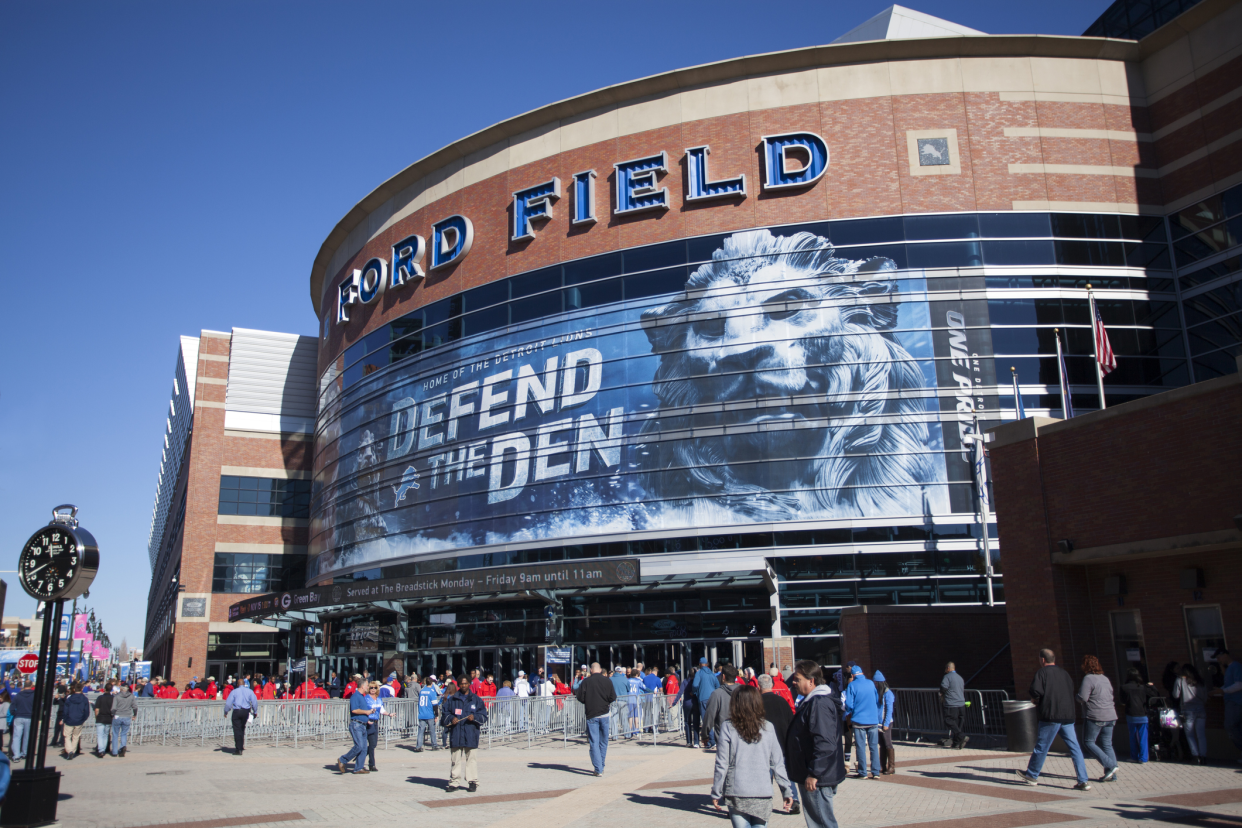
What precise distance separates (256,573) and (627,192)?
33530 mm

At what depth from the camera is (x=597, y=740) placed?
15.9 metres

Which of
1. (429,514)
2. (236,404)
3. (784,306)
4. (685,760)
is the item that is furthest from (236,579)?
(685,760)

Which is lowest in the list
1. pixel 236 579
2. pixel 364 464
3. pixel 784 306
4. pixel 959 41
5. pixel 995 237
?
pixel 236 579

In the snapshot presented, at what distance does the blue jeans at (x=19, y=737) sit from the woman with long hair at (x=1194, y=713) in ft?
68.1

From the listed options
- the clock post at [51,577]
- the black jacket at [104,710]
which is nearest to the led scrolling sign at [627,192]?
the black jacket at [104,710]

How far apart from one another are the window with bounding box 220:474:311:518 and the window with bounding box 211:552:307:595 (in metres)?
2.61

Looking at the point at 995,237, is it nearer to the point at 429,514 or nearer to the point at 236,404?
the point at 429,514

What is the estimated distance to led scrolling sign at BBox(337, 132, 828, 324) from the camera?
36406 millimetres

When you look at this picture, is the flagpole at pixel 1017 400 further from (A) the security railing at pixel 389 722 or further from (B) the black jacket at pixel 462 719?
(B) the black jacket at pixel 462 719

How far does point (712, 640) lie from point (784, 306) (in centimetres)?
1239

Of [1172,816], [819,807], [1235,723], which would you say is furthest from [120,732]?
[1235,723]

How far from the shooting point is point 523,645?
121ft

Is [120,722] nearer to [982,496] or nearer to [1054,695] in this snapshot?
[1054,695]

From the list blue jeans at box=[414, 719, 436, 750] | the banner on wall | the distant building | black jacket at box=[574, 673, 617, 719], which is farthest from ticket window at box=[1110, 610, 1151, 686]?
the distant building
